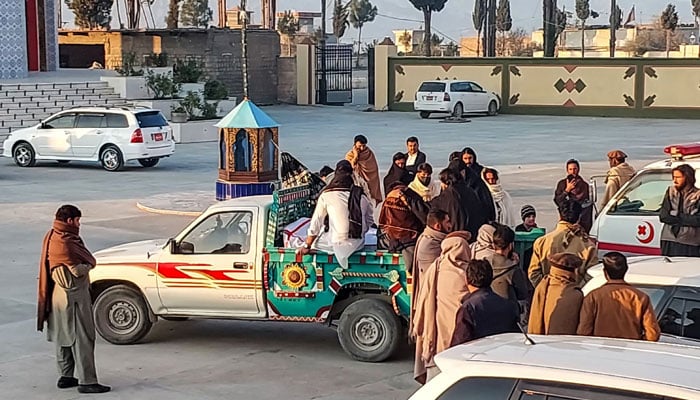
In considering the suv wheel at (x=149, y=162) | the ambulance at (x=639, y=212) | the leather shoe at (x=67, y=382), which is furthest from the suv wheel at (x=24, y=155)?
the leather shoe at (x=67, y=382)

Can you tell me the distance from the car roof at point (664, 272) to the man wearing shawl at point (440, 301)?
0.97 meters

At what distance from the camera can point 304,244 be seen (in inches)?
399

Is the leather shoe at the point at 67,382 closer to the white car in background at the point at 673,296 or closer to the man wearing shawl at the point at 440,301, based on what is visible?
the man wearing shawl at the point at 440,301

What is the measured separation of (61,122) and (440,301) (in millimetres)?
21823

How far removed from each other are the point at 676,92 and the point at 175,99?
20.0m

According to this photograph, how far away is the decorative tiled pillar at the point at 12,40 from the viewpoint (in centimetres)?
4041

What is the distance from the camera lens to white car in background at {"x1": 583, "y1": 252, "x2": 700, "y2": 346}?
23.5 ft

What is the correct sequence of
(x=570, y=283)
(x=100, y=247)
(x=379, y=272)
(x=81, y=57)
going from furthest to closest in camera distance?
(x=81, y=57) < (x=100, y=247) < (x=379, y=272) < (x=570, y=283)

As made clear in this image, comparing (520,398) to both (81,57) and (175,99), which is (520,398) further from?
(81,57)

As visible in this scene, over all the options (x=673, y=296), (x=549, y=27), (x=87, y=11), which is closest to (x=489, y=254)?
(x=673, y=296)

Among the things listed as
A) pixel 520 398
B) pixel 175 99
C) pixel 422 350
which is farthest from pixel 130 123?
pixel 520 398

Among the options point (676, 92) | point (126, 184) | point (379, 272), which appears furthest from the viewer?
point (676, 92)

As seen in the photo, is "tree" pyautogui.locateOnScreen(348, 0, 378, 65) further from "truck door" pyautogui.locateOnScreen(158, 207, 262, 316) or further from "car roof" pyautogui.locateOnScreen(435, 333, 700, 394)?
"car roof" pyautogui.locateOnScreen(435, 333, 700, 394)

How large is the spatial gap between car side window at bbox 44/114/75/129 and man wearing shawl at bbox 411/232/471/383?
70.0 ft
